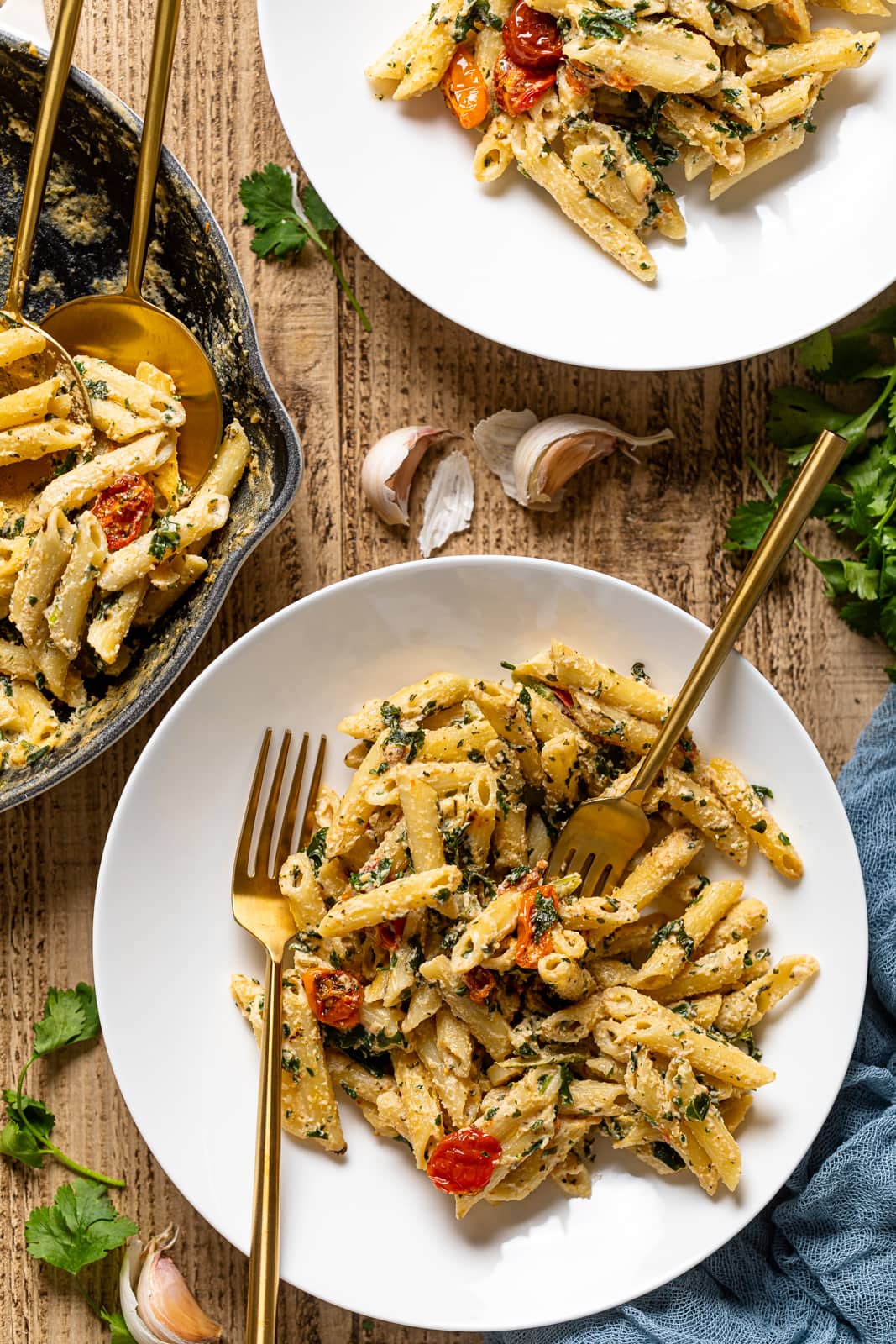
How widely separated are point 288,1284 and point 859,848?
1.22 metres

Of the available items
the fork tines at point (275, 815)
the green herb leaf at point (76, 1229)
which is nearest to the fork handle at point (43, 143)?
the fork tines at point (275, 815)

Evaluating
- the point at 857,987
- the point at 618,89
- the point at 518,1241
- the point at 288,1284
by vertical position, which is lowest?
the point at 288,1284

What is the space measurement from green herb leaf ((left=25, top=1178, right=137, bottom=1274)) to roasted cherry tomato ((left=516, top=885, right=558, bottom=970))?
2.96 feet

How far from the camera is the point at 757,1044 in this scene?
1.78 metres

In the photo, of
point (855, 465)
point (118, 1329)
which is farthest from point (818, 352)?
point (118, 1329)

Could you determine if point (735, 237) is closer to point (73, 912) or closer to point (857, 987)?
point (857, 987)

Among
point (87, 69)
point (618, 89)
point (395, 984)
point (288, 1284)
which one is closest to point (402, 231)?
point (618, 89)

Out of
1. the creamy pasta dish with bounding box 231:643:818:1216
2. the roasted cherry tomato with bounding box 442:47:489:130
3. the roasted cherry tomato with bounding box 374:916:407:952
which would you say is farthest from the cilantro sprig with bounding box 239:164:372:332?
the roasted cherry tomato with bounding box 374:916:407:952

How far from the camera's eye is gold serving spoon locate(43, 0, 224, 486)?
1.81 m

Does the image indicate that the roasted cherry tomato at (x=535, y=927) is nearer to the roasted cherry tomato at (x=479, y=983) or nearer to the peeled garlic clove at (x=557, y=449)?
the roasted cherry tomato at (x=479, y=983)

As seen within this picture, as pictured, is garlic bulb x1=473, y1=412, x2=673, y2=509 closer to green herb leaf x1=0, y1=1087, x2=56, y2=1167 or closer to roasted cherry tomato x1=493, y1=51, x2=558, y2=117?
roasted cherry tomato x1=493, y1=51, x2=558, y2=117

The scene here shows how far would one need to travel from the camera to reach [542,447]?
1865 millimetres

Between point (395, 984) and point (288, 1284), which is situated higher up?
point (395, 984)

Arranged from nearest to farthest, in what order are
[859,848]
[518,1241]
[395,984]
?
[395,984] < [518,1241] < [859,848]
